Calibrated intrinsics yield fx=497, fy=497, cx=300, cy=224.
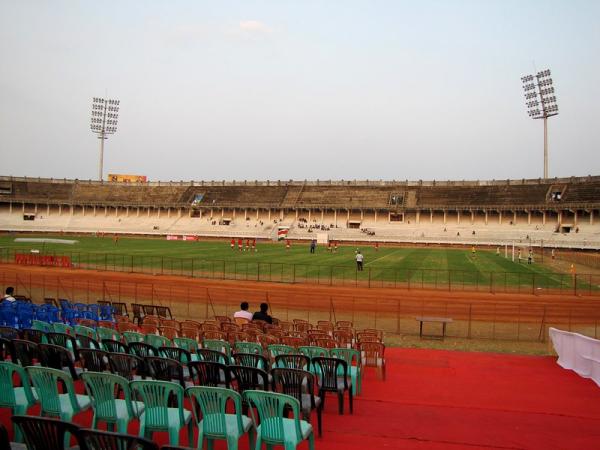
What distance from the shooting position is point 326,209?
300ft

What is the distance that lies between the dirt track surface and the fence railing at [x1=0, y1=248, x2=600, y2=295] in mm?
1365

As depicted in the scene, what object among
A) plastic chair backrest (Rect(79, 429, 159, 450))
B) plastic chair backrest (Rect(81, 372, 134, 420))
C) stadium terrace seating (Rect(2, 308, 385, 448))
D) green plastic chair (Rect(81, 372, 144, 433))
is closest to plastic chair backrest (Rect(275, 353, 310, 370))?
stadium terrace seating (Rect(2, 308, 385, 448))

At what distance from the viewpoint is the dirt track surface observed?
→ 21734mm

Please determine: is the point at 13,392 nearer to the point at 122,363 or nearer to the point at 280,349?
the point at 122,363

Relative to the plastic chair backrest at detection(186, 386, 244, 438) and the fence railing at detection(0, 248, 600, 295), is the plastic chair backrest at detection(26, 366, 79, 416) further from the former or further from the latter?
the fence railing at detection(0, 248, 600, 295)

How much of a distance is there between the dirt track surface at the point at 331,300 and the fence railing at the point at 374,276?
137 centimetres

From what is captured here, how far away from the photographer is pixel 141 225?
94875 mm

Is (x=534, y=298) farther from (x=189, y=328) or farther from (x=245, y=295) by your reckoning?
(x=189, y=328)

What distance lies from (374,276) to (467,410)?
81.8 feet

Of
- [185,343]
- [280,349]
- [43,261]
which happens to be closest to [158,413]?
[280,349]

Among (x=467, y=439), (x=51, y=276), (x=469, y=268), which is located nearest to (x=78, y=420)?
(x=467, y=439)

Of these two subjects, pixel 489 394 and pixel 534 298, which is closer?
pixel 489 394

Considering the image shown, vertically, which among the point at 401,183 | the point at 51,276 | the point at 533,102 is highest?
the point at 533,102

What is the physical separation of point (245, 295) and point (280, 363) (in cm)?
1816
